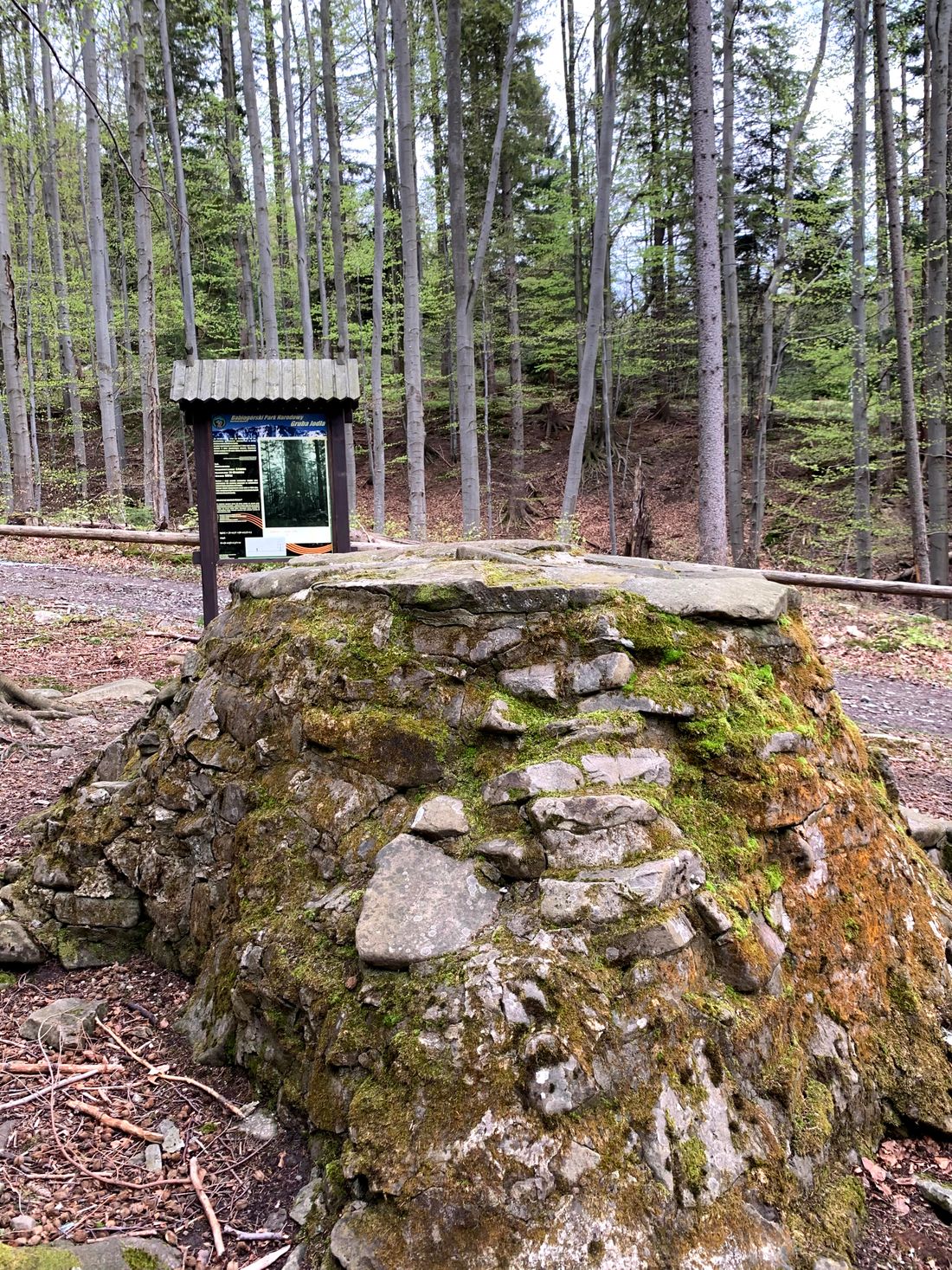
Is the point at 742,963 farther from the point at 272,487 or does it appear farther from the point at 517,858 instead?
the point at 272,487

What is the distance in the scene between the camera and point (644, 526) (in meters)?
13.6

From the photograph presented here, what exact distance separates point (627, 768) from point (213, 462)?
3904mm

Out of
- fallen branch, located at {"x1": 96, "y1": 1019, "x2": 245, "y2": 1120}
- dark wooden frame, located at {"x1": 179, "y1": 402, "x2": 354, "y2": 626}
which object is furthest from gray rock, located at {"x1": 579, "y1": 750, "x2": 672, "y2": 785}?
dark wooden frame, located at {"x1": 179, "y1": 402, "x2": 354, "y2": 626}

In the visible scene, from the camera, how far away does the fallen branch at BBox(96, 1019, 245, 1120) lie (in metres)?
2.46

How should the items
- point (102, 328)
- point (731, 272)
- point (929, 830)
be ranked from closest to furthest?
point (929, 830)
point (731, 272)
point (102, 328)

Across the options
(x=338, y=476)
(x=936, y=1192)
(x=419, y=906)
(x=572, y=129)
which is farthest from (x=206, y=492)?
(x=572, y=129)

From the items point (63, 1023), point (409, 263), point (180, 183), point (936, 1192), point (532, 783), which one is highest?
point (180, 183)

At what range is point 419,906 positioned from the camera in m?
2.37

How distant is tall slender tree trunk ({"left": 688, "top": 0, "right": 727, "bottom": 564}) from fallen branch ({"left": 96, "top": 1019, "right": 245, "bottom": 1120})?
25.7 feet

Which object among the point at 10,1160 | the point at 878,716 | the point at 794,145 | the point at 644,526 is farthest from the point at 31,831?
the point at 794,145

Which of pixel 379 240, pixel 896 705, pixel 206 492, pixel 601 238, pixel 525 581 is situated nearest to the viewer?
pixel 525 581

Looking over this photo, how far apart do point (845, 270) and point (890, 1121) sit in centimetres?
1507

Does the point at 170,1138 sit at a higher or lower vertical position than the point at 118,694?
lower

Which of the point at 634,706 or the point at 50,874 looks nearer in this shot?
the point at 634,706
